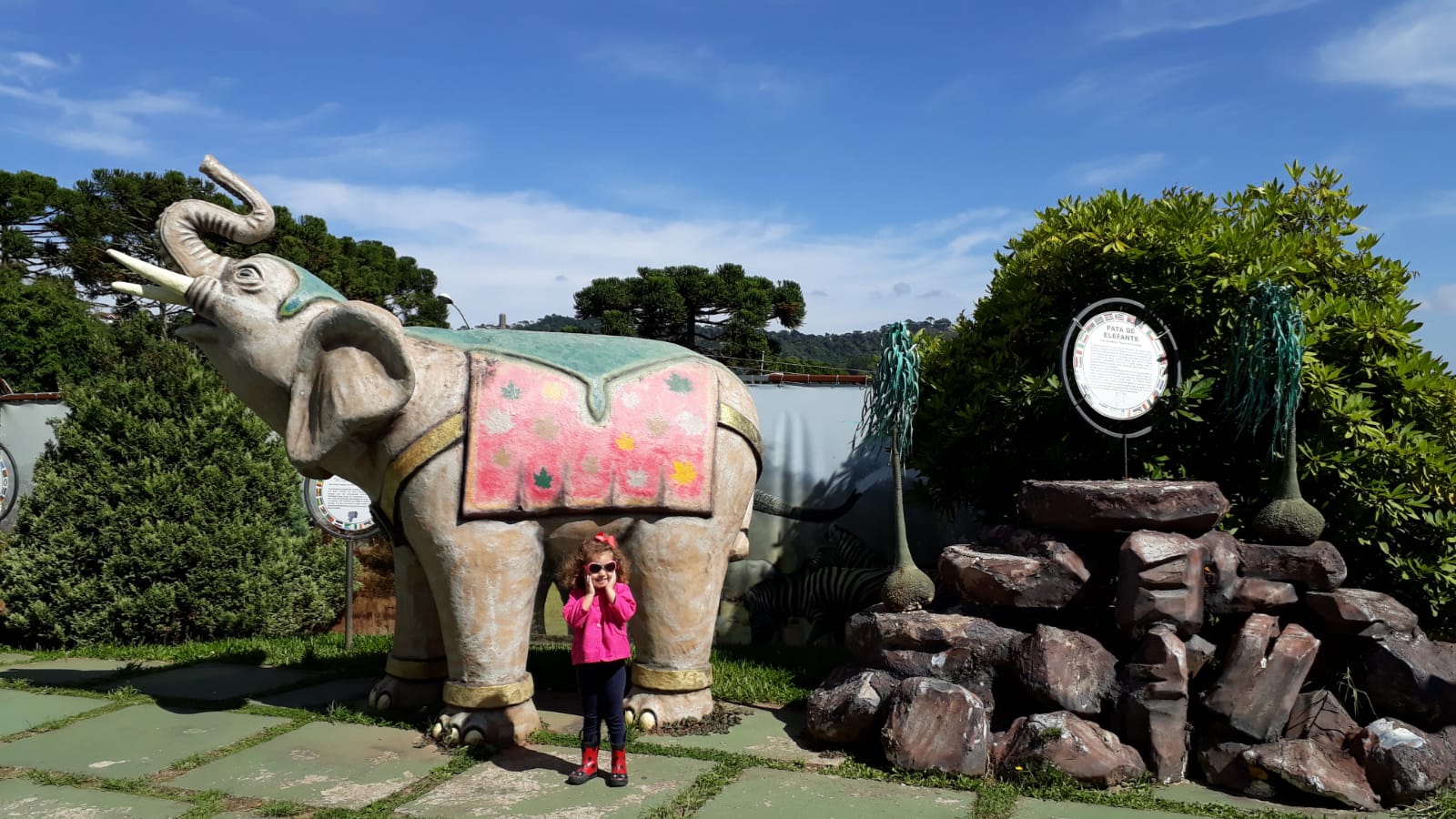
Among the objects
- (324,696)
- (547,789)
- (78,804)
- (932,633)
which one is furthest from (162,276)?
(932,633)

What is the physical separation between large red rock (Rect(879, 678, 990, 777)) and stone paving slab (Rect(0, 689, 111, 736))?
4.34 metres

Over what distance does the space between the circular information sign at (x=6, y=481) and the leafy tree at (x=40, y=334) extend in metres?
18.9

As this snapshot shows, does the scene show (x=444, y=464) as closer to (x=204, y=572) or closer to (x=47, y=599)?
(x=204, y=572)

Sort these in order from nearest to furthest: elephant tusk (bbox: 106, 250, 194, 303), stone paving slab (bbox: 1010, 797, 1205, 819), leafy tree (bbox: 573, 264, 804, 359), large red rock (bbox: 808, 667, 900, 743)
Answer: stone paving slab (bbox: 1010, 797, 1205, 819) → large red rock (bbox: 808, 667, 900, 743) → elephant tusk (bbox: 106, 250, 194, 303) → leafy tree (bbox: 573, 264, 804, 359)

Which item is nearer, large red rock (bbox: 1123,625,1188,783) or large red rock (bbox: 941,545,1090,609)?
large red rock (bbox: 1123,625,1188,783)

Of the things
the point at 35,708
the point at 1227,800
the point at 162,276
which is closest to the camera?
A: the point at 1227,800

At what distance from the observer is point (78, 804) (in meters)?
4.26

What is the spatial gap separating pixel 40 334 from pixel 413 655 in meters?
25.7

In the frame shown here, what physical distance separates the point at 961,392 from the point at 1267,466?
78.8 inches

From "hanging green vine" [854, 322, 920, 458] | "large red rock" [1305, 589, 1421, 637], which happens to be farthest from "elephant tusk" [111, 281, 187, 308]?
"large red rock" [1305, 589, 1421, 637]

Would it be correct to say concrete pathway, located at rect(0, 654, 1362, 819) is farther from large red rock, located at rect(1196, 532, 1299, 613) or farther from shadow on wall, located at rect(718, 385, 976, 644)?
shadow on wall, located at rect(718, 385, 976, 644)

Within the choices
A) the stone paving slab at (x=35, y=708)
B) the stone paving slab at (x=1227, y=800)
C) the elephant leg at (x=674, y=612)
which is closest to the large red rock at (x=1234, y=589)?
the stone paving slab at (x=1227, y=800)

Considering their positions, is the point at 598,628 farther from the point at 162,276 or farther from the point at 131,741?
the point at 162,276

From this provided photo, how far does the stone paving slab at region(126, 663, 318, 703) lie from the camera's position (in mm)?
6113
